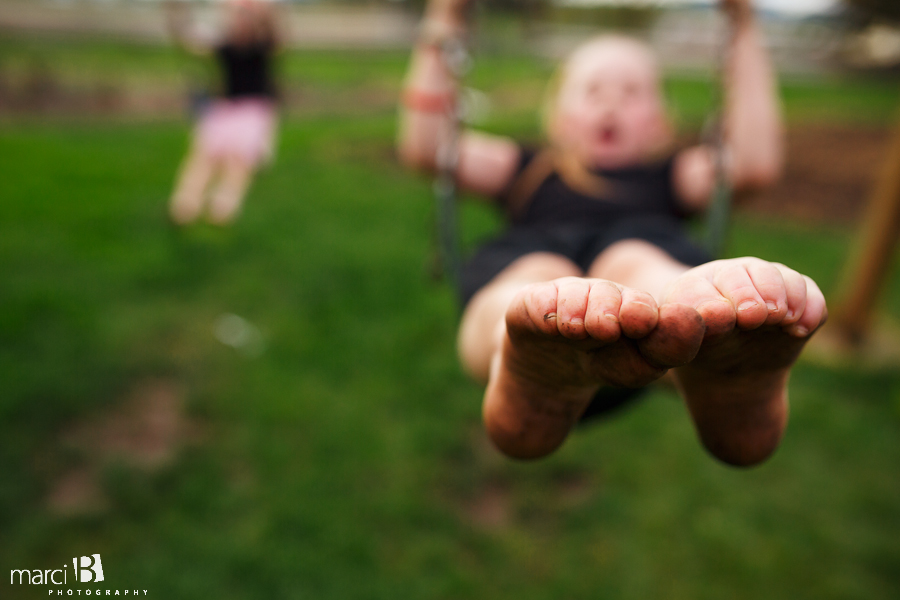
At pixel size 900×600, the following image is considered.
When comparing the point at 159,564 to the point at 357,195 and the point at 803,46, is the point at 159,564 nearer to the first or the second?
the point at 357,195

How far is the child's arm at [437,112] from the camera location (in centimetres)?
165

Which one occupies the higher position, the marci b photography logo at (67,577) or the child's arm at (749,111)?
the child's arm at (749,111)

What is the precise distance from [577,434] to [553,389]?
5.39 ft

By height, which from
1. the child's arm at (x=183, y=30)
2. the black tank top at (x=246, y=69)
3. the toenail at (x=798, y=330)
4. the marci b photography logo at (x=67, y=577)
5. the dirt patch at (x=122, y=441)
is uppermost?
the child's arm at (x=183, y=30)

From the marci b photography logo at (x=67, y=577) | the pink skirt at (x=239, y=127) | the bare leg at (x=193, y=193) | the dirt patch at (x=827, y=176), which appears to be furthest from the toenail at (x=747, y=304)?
the dirt patch at (x=827, y=176)

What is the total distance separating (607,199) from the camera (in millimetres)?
1681

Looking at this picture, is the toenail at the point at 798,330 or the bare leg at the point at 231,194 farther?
the bare leg at the point at 231,194

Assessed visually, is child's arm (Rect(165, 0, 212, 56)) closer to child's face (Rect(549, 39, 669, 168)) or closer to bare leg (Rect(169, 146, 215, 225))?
bare leg (Rect(169, 146, 215, 225))

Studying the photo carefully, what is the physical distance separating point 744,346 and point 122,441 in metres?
2.12

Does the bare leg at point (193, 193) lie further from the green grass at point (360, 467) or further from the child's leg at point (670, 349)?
the child's leg at point (670, 349)

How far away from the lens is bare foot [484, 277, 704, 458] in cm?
72

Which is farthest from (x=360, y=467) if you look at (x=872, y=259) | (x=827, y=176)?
(x=827, y=176)

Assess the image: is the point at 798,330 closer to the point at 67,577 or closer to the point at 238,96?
the point at 67,577

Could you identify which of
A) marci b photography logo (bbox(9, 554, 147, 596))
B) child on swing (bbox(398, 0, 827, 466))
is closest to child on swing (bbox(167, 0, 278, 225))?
child on swing (bbox(398, 0, 827, 466))
